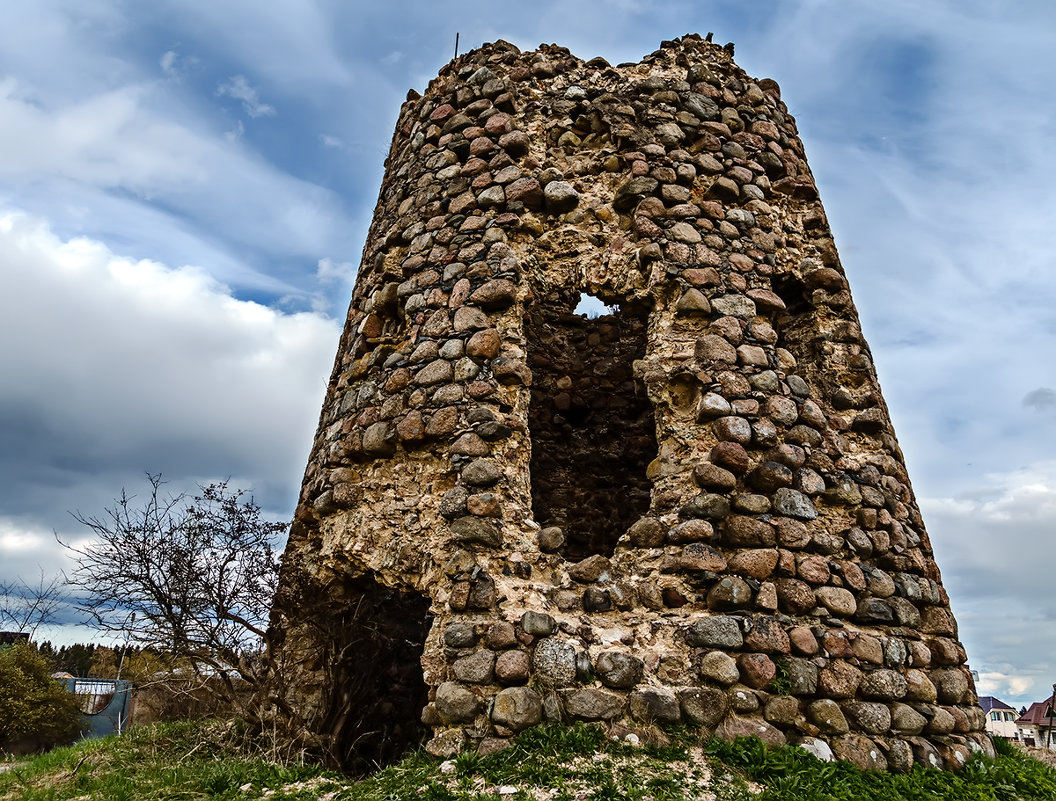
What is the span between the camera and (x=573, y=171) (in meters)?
5.35

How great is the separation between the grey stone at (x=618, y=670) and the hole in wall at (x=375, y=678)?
1.27m

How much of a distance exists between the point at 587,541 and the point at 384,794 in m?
4.34

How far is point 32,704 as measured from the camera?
47.1 feet

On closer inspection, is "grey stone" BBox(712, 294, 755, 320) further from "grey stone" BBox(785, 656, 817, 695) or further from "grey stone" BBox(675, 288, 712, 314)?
"grey stone" BBox(785, 656, 817, 695)

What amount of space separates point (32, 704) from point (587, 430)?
13.5 metres

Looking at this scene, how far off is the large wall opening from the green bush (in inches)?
496

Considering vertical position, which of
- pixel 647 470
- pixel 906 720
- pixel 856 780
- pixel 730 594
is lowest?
pixel 856 780

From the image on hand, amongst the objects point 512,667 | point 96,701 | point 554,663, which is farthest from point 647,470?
point 96,701

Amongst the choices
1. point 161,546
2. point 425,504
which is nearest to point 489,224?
point 425,504

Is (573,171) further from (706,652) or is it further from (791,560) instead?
(706,652)

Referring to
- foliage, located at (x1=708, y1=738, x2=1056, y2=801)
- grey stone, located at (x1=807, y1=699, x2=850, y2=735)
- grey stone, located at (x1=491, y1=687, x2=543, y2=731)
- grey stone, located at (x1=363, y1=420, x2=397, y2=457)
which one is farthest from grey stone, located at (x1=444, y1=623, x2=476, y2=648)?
grey stone, located at (x1=807, y1=699, x2=850, y2=735)

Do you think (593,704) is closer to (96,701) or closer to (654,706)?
(654,706)

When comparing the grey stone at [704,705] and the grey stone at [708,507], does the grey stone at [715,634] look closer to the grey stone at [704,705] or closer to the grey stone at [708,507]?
the grey stone at [704,705]

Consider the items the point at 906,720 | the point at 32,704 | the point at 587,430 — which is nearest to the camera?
the point at 906,720
